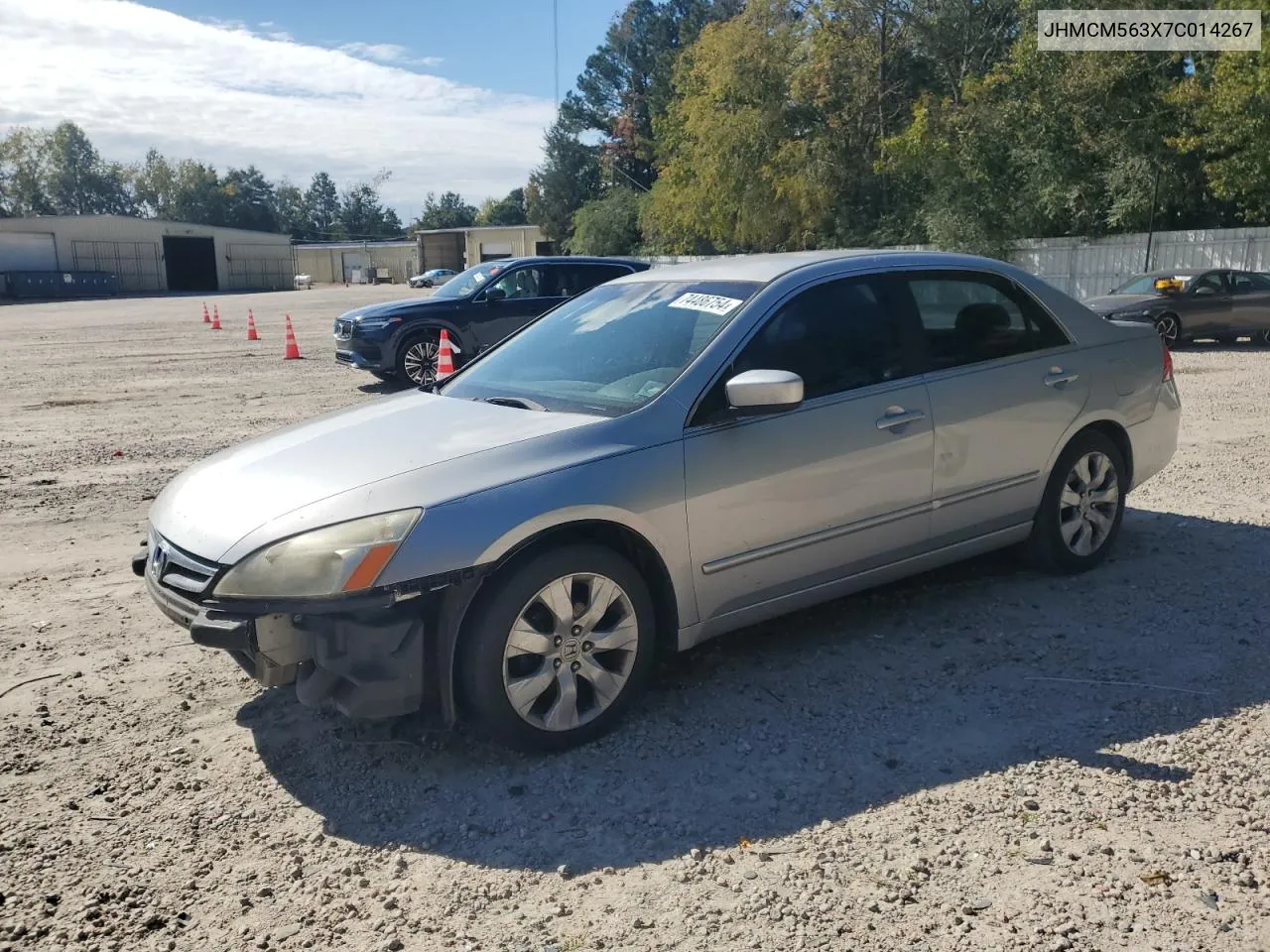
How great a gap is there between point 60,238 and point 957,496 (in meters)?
76.5

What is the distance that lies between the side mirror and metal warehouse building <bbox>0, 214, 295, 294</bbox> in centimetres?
6735

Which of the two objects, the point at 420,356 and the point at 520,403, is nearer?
the point at 520,403

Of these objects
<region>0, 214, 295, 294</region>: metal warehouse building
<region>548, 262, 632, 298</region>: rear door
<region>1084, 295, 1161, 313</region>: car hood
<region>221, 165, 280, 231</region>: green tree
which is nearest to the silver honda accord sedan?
<region>548, 262, 632, 298</region>: rear door

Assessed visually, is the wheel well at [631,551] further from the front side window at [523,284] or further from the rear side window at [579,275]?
the front side window at [523,284]

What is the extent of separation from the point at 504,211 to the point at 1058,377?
443ft

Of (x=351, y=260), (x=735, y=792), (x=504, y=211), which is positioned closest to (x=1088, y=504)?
(x=735, y=792)

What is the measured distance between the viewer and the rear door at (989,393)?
483cm

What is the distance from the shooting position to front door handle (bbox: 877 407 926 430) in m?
4.55

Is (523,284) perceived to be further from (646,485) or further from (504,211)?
(504,211)

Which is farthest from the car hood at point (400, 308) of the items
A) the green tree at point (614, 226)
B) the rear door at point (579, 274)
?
the green tree at point (614, 226)

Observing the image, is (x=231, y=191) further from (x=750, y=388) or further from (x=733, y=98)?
(x=750, y=388)

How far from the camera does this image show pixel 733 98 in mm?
43781

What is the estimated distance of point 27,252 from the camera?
66938 mm

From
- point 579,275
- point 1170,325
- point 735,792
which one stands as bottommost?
point 735,792
